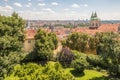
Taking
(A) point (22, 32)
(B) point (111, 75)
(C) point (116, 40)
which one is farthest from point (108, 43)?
(A) point (22, 32)

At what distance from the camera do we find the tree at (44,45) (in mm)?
43000

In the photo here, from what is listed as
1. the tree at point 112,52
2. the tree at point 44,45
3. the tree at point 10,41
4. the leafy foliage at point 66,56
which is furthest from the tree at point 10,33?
the tree at point 112,52

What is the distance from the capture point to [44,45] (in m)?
42.8

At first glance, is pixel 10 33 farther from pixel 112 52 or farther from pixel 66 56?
pixel 112 52

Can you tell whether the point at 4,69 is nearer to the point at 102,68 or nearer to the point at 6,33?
the point at 6,33

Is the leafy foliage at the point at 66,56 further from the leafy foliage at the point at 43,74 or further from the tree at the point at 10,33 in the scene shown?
the leafy foliage at the point at 43,74

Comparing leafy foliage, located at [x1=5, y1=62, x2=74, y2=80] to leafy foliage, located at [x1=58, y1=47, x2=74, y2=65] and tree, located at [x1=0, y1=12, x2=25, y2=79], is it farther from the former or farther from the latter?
leafy foliage, located at [x1=58, y1=47, x2=74, y2=65]

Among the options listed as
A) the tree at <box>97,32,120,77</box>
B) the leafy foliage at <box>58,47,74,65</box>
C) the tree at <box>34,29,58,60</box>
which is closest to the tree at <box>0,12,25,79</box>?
the tree at <box>34,29,58,60</box>

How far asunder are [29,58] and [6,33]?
51.5ft

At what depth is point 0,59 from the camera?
1108 inches

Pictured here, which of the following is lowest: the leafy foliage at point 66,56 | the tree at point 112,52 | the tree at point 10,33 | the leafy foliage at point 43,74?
the leafy foliage at point 66,56

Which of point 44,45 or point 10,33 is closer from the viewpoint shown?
point 10,33

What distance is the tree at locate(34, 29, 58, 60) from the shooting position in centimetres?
4300

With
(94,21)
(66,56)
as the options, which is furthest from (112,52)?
(94,21)
